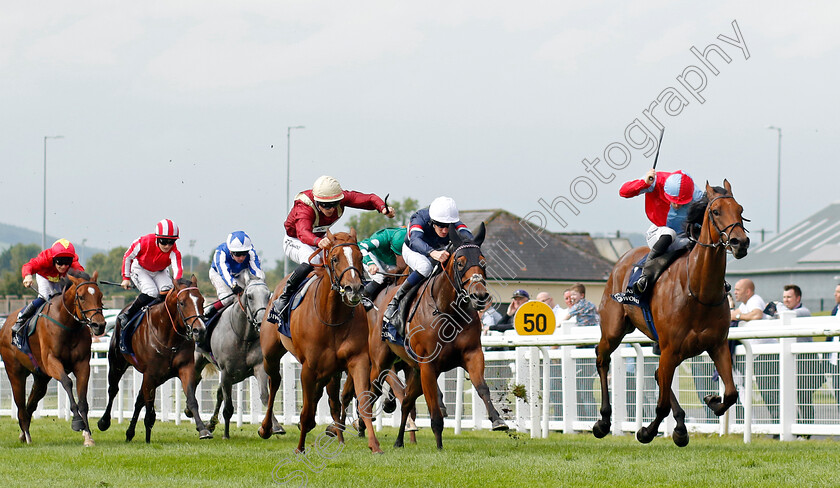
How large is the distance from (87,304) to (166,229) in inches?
47.4

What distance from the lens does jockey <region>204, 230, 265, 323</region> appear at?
12609 millimetres

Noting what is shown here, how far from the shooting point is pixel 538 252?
1898 inches

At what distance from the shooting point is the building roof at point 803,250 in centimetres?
5209

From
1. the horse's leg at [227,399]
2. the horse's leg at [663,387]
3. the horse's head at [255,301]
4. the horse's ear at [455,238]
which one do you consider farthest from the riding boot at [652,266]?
the horse's leg at [227,399]

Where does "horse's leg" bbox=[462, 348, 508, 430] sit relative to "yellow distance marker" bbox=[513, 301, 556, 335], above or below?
below

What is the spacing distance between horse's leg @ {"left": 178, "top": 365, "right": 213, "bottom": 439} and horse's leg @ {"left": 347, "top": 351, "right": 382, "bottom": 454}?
2758 millimetres

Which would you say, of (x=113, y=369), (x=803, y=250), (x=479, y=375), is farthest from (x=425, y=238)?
(x=803, y=250)

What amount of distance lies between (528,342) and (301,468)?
388 cm

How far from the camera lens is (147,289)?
12531 mm

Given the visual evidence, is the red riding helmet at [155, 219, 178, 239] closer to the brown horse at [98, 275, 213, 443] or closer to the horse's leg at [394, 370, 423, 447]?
the brown horse at [98, 275, 213, 443]

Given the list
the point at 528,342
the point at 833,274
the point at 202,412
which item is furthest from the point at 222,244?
the point at 833,274

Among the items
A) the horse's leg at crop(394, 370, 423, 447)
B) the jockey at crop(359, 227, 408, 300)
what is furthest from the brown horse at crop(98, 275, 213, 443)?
the horse's leg at crop(394, 370, 423, 447)

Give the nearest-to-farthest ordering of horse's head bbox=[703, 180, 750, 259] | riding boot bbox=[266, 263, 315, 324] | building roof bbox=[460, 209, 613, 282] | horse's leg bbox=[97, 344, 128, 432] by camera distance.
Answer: horse's head bbox=[703, 180, 750, 259] < riding boot bbox=[266, 263, 315, 324] < horse's leg bbox=[97, 344, 128, 432] < building roof bbox=[460, 209, 613, 282]

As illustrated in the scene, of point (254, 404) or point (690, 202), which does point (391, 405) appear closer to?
point (690, 202)
